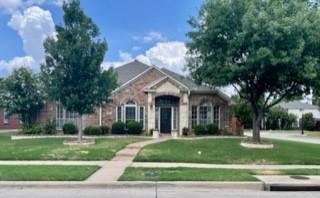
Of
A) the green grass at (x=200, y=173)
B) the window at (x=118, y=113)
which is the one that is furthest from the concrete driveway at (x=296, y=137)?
the green grass at (x=200, y=173)

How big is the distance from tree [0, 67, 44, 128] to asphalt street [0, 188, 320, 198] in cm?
2119

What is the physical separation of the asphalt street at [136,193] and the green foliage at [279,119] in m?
46.3

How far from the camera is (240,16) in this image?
69.2 ft

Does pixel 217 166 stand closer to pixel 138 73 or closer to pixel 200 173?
pixel 200 173

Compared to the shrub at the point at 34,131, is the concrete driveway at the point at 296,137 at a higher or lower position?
lower

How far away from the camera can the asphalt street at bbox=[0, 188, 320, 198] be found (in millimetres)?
10234

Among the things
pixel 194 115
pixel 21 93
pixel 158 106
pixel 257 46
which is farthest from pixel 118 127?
pixel 257 46

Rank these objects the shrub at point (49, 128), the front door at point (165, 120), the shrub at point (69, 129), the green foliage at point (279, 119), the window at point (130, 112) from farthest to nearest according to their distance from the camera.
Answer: the green foliage at point (279, 119)
the front door at point (165, 120)
the window at point (130, 112)
the shrub at point (69, 129)
the shrub at point (49, 128)

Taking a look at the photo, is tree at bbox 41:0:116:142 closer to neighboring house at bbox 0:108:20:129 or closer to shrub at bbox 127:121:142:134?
shrub at bbox 127:121:142:134

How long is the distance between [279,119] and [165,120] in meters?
29.7

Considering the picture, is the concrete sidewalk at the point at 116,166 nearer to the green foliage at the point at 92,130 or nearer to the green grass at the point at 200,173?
the green grass at the point at 200,173

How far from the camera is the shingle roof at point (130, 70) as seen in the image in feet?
110

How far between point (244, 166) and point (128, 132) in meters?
16.2

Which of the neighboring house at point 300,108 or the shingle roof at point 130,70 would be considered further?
the neighboring house at point 300,108
